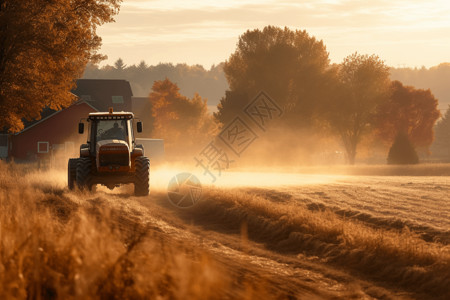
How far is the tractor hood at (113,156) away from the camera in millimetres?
20797

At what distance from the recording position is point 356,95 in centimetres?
6588

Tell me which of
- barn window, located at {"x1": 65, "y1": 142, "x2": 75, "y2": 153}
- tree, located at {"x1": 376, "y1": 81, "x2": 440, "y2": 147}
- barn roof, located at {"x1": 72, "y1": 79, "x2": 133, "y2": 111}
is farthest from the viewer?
barn roof, located at {"x1": 72, "y1": 79, "x2": 133, "y2": 111}

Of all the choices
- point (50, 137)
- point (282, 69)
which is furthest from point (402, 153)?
point (50, 137)

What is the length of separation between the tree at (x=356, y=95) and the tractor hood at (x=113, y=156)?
4640 centimetres

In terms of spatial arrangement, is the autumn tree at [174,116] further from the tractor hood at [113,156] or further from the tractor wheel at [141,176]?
the tractor hood at [113,156]

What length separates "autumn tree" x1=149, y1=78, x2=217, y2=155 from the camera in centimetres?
7806

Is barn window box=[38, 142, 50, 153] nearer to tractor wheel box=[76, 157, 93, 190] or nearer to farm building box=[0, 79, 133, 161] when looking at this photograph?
farm building box=[0, 79, 133, 161]

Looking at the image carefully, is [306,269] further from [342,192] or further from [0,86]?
[0,86]

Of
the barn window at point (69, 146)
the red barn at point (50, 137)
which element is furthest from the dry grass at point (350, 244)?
the red barn at point (50, 137)

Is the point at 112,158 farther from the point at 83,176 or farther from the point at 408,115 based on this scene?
the point at 408,115

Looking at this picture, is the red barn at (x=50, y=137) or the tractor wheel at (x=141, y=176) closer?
the tractor wheel at (x=141, y=176)

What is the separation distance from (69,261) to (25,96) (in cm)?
1930

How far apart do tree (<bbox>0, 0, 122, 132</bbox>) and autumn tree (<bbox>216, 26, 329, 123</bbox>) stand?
34.7m

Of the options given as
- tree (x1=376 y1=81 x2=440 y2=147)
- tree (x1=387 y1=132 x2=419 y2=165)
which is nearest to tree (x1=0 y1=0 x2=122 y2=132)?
tree (x1=387 y1=132 x2=419 y2=165)
